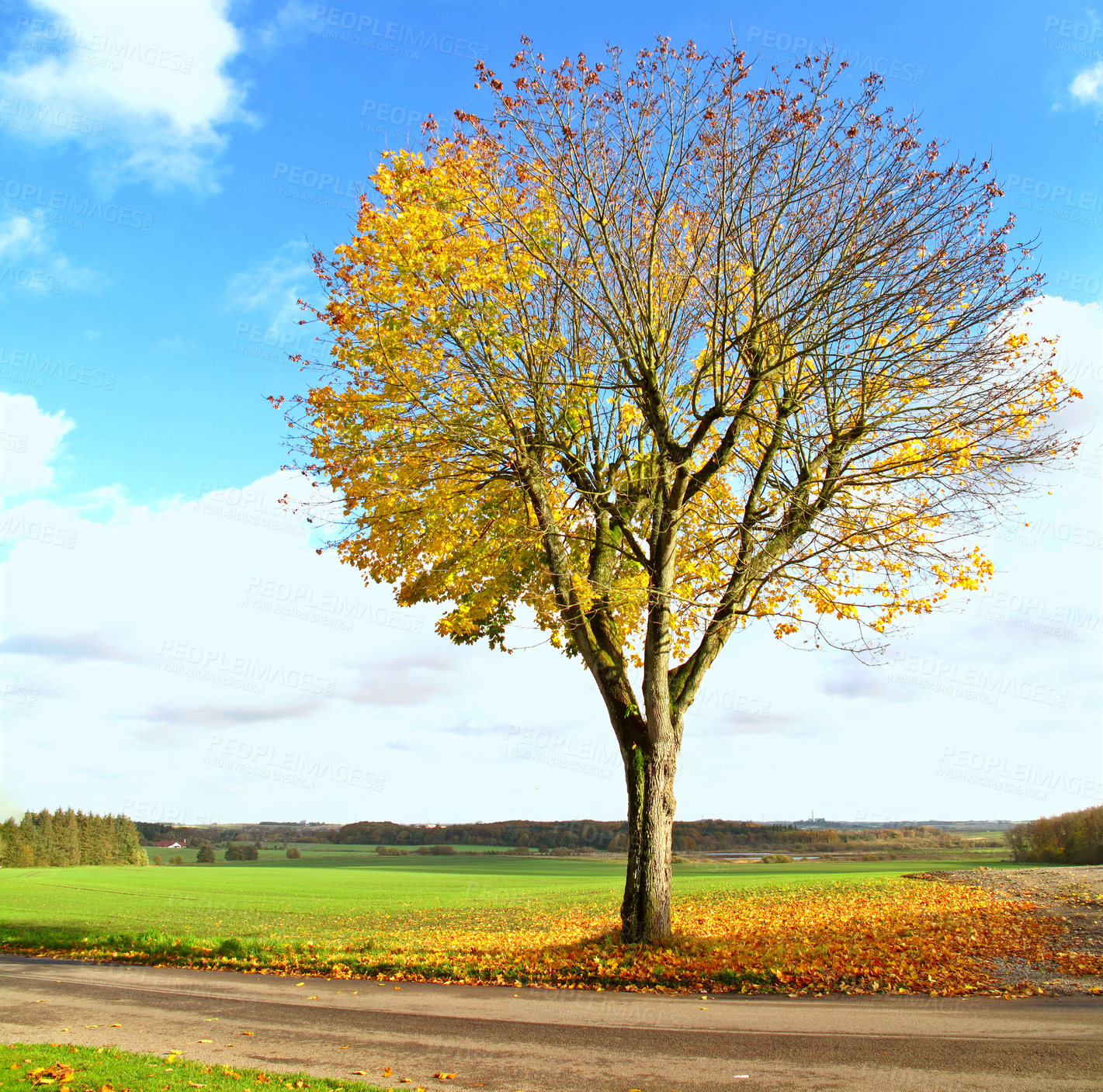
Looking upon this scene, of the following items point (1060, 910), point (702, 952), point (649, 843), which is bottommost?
point (1060, 910)

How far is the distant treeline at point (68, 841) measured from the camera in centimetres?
5350

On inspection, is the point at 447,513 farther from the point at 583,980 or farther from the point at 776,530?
the point at 583,980

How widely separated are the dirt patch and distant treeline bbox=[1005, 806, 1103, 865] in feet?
63.3

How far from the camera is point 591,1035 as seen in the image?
26.9ft

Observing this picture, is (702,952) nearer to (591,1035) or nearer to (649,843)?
(649,843)

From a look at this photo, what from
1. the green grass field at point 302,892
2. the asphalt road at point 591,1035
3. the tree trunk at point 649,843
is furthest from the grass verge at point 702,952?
the green grass field at point 302,892

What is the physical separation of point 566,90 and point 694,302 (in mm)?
3953

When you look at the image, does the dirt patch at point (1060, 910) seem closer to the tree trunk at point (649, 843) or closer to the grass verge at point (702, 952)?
the grass verge at point (702, 952)

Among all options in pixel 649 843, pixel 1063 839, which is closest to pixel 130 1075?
pixel 649 843

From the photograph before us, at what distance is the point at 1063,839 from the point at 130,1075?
167ft

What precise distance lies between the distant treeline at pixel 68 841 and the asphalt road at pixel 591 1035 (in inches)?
2137

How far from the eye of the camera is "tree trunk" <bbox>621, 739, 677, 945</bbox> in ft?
39.8

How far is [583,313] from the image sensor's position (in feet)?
45.0

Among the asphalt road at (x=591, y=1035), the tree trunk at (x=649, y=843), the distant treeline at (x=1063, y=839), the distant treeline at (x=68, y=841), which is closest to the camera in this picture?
the asphalt road at (x=591, y=1035)
